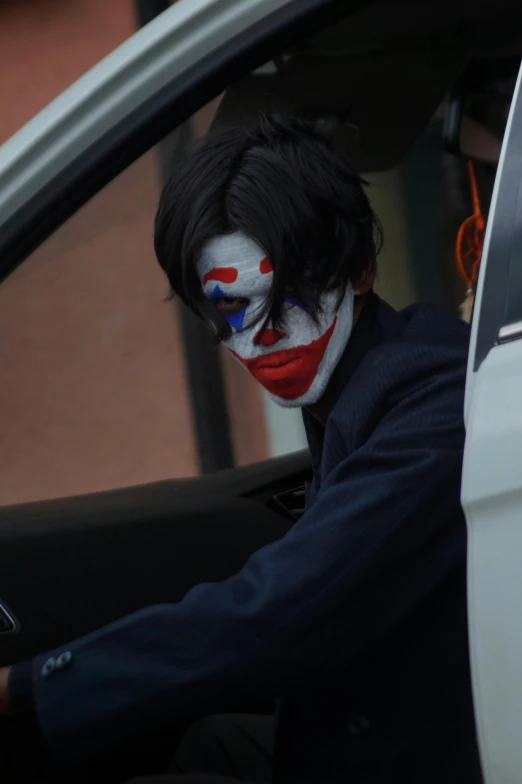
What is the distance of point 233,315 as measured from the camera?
159 centimetres

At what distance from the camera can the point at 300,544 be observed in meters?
1.37

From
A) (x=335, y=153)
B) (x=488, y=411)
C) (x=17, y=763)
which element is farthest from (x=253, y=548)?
(x=488, y=411)

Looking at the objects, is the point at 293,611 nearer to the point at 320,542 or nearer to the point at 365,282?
the point at 320,542

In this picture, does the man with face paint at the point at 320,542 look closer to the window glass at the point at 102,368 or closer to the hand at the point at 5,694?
the hand at the point at 5,694

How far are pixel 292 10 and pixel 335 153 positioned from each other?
201mm

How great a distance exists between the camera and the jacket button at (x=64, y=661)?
4.60 ft

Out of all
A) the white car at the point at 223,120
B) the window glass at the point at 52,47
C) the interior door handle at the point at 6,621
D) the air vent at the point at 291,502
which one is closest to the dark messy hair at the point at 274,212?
the white car at the point at 223,120

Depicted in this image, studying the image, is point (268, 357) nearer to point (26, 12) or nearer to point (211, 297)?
point (211, 297)

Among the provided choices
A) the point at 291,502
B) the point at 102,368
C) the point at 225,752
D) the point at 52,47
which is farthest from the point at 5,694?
the point at 52,47

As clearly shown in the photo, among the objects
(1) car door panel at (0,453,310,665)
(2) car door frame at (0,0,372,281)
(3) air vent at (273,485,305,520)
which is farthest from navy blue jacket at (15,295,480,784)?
(3) air vent at (273,485,305,520)

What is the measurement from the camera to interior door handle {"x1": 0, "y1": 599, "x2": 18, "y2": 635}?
2068mm

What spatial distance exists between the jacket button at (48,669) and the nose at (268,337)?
45cm

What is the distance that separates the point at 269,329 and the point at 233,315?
0.18 feet

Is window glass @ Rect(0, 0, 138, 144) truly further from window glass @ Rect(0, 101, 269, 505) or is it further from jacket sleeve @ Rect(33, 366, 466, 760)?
jacket sleeve @ Rect(33, 366, 466, 760)
